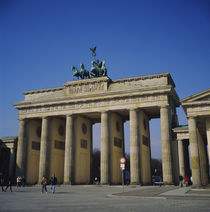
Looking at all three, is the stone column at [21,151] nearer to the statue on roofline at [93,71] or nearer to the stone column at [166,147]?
the statue on roofline at [93,71]

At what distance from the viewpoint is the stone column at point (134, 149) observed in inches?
1666

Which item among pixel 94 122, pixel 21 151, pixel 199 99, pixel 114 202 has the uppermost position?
pixel 94 122

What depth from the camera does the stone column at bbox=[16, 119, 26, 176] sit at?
50.4 metres

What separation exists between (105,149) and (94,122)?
43.3ft

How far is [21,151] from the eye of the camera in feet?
168

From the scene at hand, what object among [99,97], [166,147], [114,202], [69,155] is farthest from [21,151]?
[114,202]

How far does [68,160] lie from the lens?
154ft

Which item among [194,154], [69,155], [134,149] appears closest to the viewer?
[194,154]

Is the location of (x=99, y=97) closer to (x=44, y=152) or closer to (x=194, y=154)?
(x=44, y=152)

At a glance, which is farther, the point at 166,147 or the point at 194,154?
the point at 166,147

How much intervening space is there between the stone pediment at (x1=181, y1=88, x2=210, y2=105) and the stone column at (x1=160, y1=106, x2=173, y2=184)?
35.3ft

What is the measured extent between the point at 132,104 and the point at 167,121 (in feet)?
→ 21.3

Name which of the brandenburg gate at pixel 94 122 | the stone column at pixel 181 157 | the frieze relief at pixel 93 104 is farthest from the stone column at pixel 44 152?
the stone column at pixel 181 157

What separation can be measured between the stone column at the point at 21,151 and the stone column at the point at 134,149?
69.8 feet
